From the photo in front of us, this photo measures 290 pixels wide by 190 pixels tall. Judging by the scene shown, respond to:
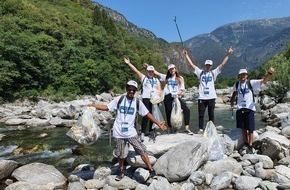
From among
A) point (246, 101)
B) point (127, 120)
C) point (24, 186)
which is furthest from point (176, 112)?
point (24, 186)

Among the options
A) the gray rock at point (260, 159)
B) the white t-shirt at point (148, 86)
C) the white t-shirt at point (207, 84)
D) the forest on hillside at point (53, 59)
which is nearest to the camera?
the gray rock at point (260, 159)

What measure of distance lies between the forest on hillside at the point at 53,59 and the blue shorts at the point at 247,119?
22.3 m

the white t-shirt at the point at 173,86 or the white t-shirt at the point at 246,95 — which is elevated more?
the white t-shirt at the point at 173,86

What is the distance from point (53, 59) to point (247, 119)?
4320 centimetres

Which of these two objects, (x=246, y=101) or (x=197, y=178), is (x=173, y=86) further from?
(x=197, y=178)

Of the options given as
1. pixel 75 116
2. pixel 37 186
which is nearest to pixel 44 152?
pixel 37 186

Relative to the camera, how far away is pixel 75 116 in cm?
2462

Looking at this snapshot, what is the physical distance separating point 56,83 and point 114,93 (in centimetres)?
1591

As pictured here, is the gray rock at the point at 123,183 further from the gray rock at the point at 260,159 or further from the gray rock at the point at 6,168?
the gray rock at the point at 260,159

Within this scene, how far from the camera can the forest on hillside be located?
38406 millimetres

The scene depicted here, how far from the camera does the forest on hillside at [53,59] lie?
38.4m

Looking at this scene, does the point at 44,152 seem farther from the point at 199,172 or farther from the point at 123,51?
the point at 123,51

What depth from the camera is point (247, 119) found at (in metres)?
9.61

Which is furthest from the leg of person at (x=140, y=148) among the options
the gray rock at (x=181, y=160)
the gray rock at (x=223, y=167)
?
the gray rock at (x=223, y=167)
